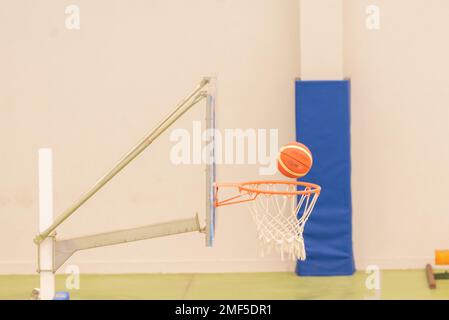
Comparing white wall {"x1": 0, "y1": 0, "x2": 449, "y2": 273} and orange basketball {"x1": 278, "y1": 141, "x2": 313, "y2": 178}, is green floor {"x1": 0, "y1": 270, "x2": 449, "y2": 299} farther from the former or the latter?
orange basketball {"x1": 278, "y1": 141, "x2": 313, "y2": 178}

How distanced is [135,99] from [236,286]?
2308 mm

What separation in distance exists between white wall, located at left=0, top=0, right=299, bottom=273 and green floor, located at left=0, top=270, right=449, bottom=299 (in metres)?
0.28

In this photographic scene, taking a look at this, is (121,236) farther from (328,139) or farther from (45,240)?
(328,139)

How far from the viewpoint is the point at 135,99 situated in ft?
26.6

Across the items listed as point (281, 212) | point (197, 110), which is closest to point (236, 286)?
point (281, 212)

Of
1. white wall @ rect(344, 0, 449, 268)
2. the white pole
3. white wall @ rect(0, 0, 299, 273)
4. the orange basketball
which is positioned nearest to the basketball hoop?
the orange basketball

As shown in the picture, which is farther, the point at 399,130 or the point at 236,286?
the point at 399,130

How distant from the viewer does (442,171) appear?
8.04 metres

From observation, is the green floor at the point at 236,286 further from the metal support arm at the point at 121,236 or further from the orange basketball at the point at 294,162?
the orange basketball at the point at 294,162

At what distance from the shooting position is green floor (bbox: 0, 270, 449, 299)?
275 inches

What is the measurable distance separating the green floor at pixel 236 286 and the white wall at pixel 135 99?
283 millimetres

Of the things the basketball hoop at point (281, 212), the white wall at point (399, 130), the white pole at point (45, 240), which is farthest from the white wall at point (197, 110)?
the white pole at point (45, 240)

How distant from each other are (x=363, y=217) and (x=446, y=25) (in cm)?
225

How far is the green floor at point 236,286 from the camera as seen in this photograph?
6.99 metres
